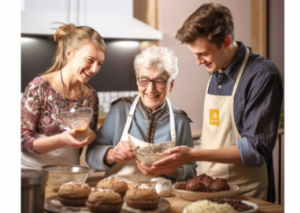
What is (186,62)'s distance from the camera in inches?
60.6

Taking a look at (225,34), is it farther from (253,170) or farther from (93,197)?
(93,197)

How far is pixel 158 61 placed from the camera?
1.46m

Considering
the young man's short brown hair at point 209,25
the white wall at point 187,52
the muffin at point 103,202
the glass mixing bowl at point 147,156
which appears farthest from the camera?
the white wall at point 187,52

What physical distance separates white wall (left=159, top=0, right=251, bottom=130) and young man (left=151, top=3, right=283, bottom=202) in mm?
95

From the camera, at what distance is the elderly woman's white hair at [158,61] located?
145cm

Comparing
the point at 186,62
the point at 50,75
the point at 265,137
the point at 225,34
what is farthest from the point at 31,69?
the point at 265,137

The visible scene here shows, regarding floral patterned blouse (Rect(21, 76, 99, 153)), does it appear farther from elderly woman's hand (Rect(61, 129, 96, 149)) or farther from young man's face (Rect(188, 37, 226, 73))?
young man's face (Rect(188, 37, 226, 73))

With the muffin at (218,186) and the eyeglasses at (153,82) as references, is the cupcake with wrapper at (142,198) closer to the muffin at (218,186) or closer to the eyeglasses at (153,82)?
the muffin at (218,186)

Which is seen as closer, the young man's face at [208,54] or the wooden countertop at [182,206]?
the wooden countertop at [182,206]

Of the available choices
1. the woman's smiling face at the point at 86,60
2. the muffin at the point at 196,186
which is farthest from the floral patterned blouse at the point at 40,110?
the muffin at the point at 196,186

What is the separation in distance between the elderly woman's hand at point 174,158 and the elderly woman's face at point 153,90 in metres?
0.28

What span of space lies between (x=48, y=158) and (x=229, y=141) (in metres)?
0.64

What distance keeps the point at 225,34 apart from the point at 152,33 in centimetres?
30

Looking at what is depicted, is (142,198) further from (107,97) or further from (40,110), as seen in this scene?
(107,97)
